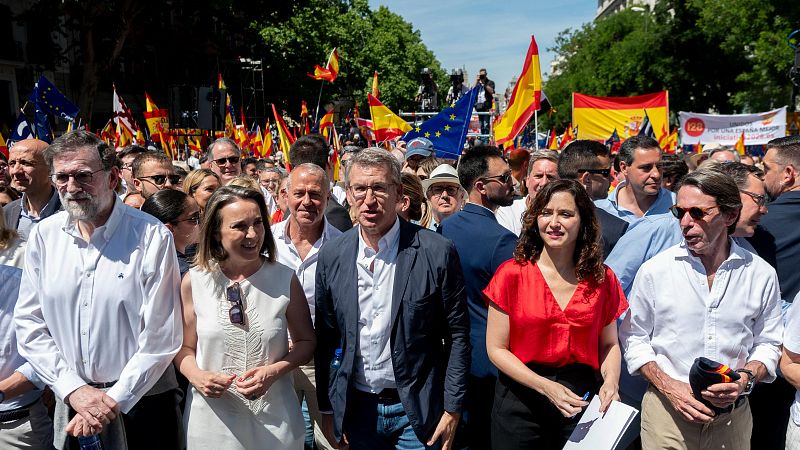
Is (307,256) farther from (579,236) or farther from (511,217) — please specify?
(511,217)

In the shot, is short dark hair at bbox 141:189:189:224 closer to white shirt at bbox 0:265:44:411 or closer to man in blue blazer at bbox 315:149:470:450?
white shirt at bbox 0:265:44:411

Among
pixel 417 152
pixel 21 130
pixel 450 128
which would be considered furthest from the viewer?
pixel 21 130

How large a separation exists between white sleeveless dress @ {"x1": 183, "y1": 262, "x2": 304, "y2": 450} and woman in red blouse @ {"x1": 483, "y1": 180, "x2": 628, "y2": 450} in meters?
0.98

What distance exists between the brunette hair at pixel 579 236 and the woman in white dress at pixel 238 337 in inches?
43.4

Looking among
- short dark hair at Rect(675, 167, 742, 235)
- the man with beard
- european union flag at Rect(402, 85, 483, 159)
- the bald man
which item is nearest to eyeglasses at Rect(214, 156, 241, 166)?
the bald man

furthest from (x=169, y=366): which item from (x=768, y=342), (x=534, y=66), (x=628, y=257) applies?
(x=534, y=66)

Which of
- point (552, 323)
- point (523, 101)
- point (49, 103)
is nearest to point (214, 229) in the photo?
point (552, 323)

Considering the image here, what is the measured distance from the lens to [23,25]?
2666 cm

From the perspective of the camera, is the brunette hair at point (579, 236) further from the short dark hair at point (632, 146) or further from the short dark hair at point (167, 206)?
the short dark hair at point (167, 206)

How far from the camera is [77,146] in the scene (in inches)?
127

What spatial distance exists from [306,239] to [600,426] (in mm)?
2021

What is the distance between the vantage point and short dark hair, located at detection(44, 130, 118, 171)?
321cm

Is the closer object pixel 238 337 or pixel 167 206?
pixel 238 337

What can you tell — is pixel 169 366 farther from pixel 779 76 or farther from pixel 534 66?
pixel 779 76
